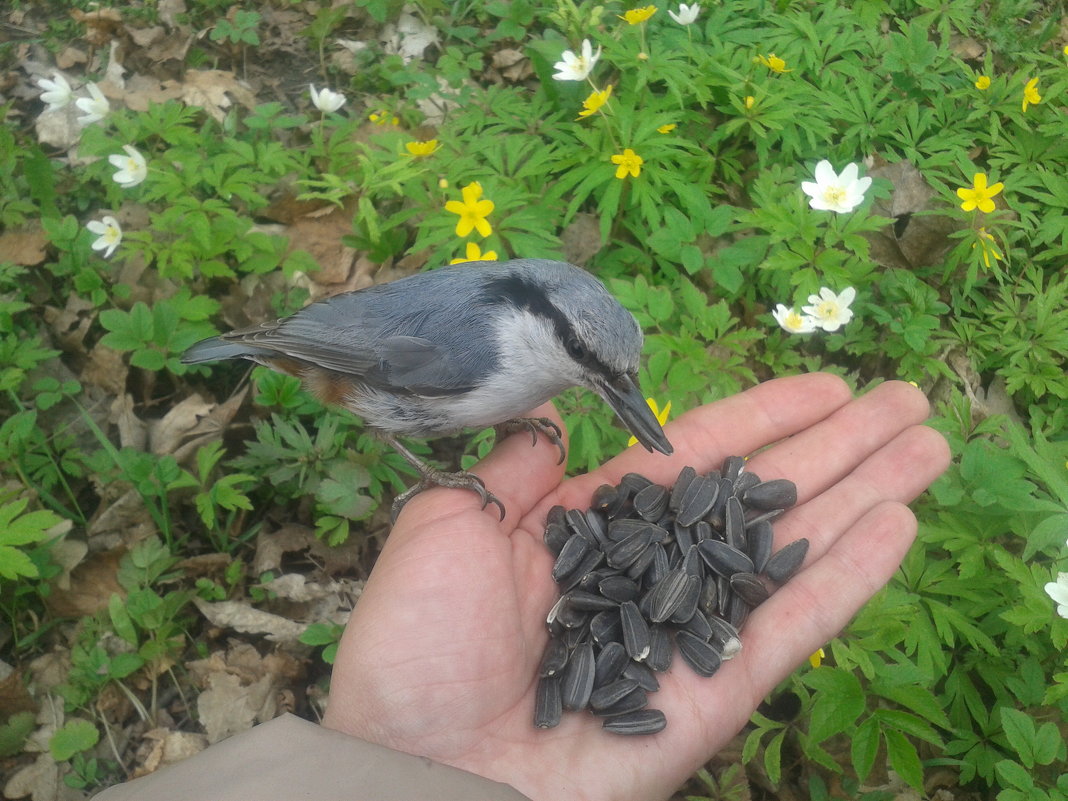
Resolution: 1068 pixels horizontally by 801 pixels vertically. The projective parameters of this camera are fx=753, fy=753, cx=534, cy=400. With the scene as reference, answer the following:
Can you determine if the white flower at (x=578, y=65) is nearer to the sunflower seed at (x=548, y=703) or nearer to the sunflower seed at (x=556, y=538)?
the sunflower seed at (x=556, y=538)

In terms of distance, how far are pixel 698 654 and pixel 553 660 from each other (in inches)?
14.5

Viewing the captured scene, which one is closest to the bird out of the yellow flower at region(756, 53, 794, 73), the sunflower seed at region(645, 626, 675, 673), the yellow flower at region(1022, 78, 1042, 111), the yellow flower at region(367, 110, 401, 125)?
the sunflower seed at region(645, 626, 675, 673)

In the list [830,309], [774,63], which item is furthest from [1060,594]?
[774,63]

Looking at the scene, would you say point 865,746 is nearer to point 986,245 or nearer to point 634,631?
point 634,631

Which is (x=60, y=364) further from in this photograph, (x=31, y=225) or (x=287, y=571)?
(x=287, y=571)

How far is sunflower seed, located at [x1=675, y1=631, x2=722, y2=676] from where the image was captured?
6.13 ft

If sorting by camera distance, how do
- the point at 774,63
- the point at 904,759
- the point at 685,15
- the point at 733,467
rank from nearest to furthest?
the point at 904,759
the point at 733,467
the point at 774,63
the point at 685,15

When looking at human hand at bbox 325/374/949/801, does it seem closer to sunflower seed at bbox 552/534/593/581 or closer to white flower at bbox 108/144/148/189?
sunflower seed at bbox 552/534/593/581

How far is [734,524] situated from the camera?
2178 mm

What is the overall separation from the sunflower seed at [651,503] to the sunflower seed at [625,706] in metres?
0.56

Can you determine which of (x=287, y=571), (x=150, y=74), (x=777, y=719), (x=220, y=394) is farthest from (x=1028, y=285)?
(x=150, y=74)

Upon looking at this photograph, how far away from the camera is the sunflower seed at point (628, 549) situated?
2.13 m

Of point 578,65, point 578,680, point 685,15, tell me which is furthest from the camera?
point 685,15

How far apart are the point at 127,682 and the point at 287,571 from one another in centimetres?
58
